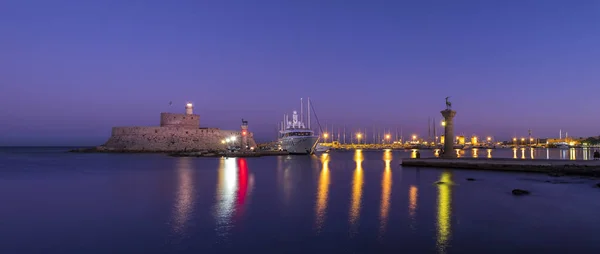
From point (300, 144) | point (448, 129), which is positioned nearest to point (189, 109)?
point (300, 144)

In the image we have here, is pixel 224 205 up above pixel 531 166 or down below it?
below

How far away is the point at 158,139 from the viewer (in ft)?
278

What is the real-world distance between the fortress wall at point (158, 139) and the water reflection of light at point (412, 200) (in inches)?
2824

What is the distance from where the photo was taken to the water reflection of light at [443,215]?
9.50 metres

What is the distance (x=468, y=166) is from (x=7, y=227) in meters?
27.9

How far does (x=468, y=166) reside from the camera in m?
29.1

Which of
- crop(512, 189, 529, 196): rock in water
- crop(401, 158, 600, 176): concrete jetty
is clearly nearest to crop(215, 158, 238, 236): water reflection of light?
crop(512, 189, 529, 196): rock in water

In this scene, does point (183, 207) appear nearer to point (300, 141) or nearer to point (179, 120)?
point (300, 141)

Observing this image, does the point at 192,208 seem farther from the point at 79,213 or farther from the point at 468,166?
the point at 468,166

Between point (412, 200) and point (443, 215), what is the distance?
11.1 feet

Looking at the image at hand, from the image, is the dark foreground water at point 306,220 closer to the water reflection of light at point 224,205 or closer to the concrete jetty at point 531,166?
the water reflection of light at point 224,205

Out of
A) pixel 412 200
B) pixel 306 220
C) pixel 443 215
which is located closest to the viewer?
pixel 306 220

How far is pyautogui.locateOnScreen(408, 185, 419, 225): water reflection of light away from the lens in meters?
13.1

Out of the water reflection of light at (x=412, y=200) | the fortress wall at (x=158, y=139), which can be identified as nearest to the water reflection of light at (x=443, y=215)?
the water reflection of light at (x=412, y=200)
